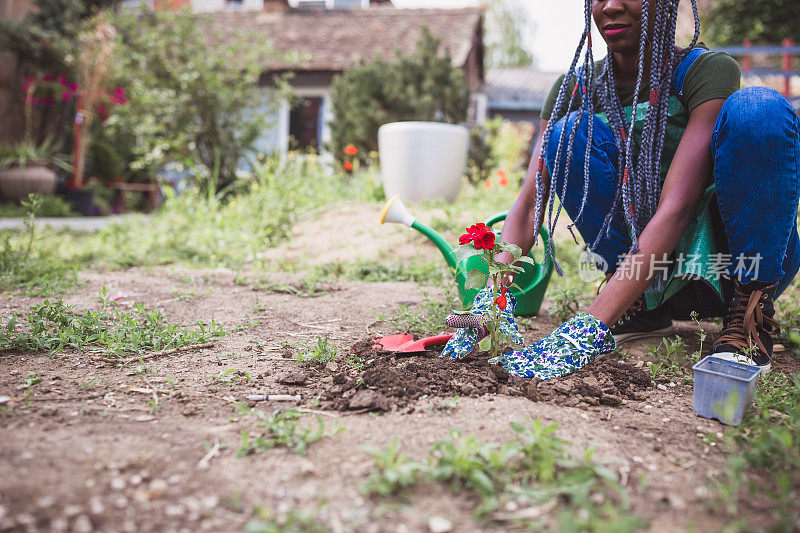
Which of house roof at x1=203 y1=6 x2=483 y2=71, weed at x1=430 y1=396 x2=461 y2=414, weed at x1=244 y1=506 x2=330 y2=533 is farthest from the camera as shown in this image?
house roof at x1=203 y1=6 x2=483 y2=71

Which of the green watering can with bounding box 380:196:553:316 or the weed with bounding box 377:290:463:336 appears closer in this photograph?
the weed with bounding box 377:290:463:336

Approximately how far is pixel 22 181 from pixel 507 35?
2370 centimetres

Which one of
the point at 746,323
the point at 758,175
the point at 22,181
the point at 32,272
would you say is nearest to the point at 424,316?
the point at 746,323

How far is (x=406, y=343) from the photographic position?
1794mm

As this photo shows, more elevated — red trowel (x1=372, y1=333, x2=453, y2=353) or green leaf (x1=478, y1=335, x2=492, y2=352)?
green leaf (x1=478, y1=335, x2=492, y2=352)

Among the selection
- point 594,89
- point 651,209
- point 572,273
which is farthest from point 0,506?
point 572,273

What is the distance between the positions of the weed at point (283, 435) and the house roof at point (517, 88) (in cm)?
1338

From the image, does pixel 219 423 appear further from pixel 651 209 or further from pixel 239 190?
pixel 239 190

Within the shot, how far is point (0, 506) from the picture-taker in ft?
3.13

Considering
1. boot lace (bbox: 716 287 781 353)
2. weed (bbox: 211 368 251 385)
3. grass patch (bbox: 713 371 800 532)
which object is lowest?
weed (bbox: 211 368 251 385)

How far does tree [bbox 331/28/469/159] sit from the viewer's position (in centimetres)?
628

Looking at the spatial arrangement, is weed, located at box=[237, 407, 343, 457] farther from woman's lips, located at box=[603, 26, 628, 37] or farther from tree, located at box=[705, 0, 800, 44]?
tree, located at box=[705, 0, 800, 44]

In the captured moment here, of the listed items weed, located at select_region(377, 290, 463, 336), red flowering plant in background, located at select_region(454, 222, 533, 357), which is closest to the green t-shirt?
red flowering plant in background, located at select_region(454, 222, 533, 357)

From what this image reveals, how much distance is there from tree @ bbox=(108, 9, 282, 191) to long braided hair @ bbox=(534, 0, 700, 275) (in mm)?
4430
